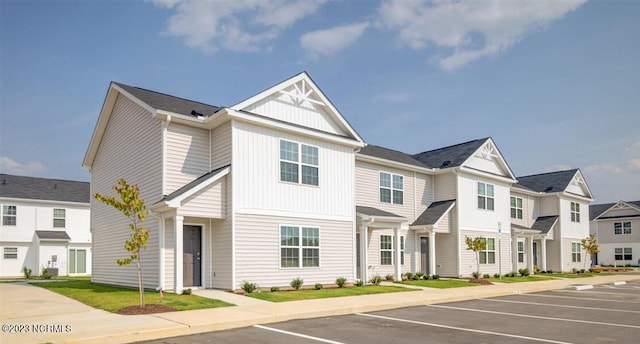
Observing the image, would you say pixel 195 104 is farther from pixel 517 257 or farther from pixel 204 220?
pixel 517 257

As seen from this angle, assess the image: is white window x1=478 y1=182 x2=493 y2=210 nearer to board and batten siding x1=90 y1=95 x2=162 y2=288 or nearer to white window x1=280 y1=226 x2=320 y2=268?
white window x1=280 y1=226 x2=320 y2=268

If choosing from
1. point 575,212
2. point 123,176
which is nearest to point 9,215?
point 123,176

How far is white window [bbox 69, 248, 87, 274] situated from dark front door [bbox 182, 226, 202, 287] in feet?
85.8

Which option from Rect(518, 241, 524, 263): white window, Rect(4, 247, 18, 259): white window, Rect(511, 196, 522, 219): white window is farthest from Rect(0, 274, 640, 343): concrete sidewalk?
Rect(4, 247, 18, 259): white window

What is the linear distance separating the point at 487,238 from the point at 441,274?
157 inches

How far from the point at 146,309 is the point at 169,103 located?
31.0ft

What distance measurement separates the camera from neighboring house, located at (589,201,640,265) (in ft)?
182

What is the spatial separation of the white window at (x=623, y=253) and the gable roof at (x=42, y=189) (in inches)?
2097

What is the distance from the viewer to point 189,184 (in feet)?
61.6

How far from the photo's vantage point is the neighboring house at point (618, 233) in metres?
55.4

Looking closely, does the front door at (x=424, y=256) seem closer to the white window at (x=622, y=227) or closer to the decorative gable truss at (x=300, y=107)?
the decorative gable truss at (x=300, y=107)

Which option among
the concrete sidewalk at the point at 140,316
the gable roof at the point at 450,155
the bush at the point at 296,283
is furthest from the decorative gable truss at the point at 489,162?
the bush at the point at 296,283

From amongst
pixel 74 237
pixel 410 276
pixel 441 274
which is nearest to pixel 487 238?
pixel 441 274

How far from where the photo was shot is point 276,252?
19453mm
